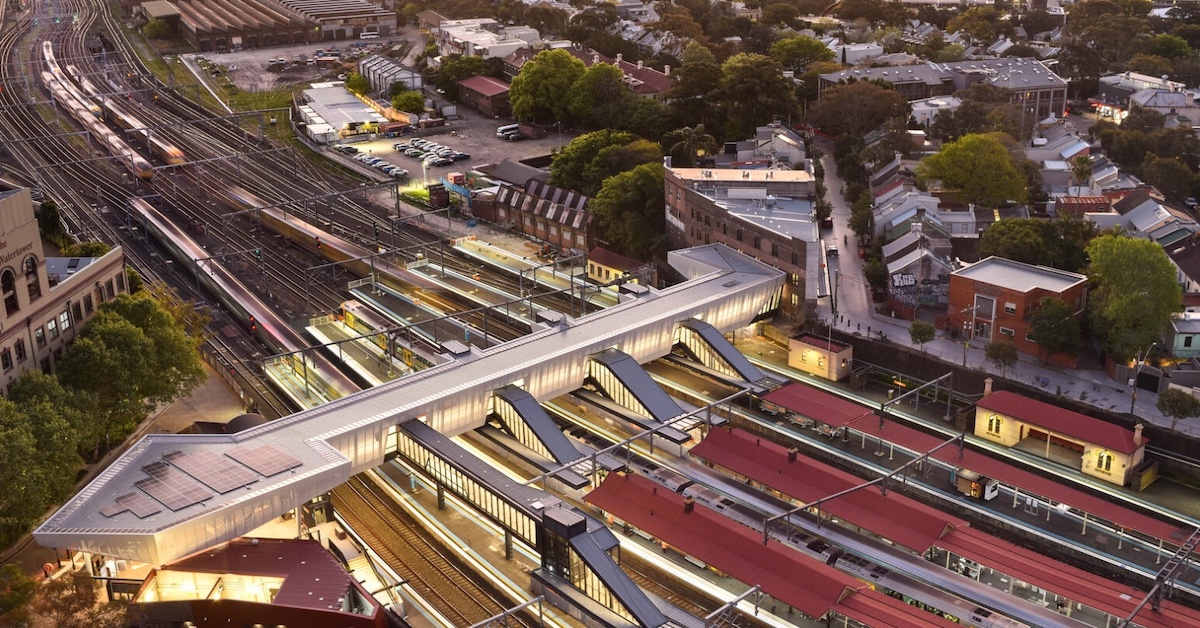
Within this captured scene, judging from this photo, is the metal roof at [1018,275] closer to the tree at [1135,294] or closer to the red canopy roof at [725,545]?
the tree at [1135,294]

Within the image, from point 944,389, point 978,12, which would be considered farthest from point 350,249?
point 978,12

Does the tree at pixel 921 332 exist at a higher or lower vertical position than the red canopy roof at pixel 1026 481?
higher

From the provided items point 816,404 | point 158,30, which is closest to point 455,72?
point 158,30

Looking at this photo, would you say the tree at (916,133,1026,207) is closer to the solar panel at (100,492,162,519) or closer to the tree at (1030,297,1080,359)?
the tree at (1030,297,1080,359)

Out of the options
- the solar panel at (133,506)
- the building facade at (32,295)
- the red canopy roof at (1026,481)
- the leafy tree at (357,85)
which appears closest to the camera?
the solar panel at (133,506)

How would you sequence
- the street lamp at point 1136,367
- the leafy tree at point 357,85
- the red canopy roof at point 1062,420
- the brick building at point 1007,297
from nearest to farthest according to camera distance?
1. the red canopy roof at point 1062,420
2. the street lamp at point 1136,367
3. the brick building at point 1007,297
4. the leafy tree at point 357,85

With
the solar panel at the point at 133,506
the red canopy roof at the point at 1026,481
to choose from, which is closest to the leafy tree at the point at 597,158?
the red canopy roof at the point at 1026,481

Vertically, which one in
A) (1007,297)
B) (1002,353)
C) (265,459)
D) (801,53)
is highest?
(801,53)

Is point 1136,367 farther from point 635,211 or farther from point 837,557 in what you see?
point 635,211
